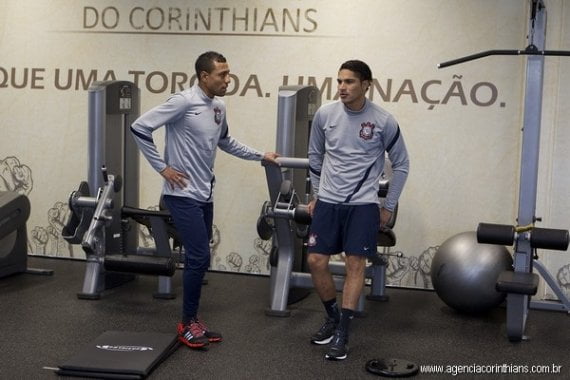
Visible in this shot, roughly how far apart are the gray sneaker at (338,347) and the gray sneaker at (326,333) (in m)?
0.21

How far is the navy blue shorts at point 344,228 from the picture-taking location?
4004 millimetres

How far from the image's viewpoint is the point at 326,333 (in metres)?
4.26

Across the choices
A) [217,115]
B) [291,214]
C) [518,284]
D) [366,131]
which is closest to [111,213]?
[291,214]

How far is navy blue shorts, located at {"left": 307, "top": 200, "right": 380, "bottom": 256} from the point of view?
4004 millimetres

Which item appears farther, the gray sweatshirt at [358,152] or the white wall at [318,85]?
the white wall at [318,85]

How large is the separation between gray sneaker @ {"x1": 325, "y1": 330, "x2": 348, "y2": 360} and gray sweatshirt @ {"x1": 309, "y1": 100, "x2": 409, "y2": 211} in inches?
26.3

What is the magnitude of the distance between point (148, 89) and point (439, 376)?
11.3 feet

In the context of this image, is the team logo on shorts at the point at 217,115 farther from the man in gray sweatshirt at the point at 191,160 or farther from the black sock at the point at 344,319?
the black sock at the point at 344,319

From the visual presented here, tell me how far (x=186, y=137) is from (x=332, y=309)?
118 cm

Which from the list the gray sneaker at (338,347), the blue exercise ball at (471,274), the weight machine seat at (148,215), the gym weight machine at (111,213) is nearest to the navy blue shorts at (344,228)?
the gray sneaker at (338,347)

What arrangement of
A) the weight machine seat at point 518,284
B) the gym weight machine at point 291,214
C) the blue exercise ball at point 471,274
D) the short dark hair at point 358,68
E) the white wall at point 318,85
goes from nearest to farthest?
the short dark hair at point 358,68 → the weight machine seat at point 518,284 → the gym weight machine at point 291,214 → the blue exercise ball at point 471,274 → the white wall at point 318,85

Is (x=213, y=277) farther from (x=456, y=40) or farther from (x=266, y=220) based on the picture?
A: (x=456, y=40)

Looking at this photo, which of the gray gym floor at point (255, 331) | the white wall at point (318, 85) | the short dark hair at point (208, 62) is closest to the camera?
the gray gym floor at point (255, 331)

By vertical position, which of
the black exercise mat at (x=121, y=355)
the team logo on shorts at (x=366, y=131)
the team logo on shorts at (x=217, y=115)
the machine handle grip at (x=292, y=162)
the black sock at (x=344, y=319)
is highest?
the team logo on shorts at (x=217, y=115)
